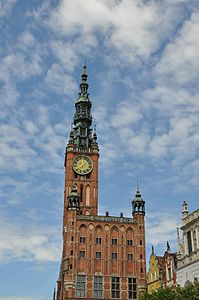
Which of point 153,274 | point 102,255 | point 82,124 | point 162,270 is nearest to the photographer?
point 162,270

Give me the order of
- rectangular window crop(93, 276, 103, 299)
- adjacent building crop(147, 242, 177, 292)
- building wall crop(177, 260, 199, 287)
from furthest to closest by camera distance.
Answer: rectangular window crop(93, 276, 103, 299)
adjacent building crop(147, 242, 177, 292)
building wall crop(177, 260, 199, 287)

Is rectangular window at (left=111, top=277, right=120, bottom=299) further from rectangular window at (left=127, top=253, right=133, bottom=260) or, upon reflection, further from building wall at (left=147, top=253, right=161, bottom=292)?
building wall at (left=147, top=253, right=161, bottom=292)

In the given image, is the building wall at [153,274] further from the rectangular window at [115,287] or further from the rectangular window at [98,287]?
the rectangular window at [98,287]

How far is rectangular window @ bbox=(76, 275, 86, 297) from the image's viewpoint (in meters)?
81.6

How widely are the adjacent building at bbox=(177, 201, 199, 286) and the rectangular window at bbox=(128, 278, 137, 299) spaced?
29.3m

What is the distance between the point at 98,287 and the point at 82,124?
42056mm

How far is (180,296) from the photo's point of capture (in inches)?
1665

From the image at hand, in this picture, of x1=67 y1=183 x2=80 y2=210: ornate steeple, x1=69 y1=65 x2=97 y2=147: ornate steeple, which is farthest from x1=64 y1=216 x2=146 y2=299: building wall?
x1=69 y1=65 x2=97 y2=147: ornate steeple

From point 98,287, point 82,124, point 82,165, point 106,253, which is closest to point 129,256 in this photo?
point 106,253

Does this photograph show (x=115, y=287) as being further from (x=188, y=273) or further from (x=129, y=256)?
(x=188, y=273)

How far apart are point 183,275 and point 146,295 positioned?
9726 mm

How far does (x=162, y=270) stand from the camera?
74.1 m

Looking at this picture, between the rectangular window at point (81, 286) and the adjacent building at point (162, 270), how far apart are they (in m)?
11.7

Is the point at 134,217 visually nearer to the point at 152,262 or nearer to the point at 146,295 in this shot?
the point at 152,262
